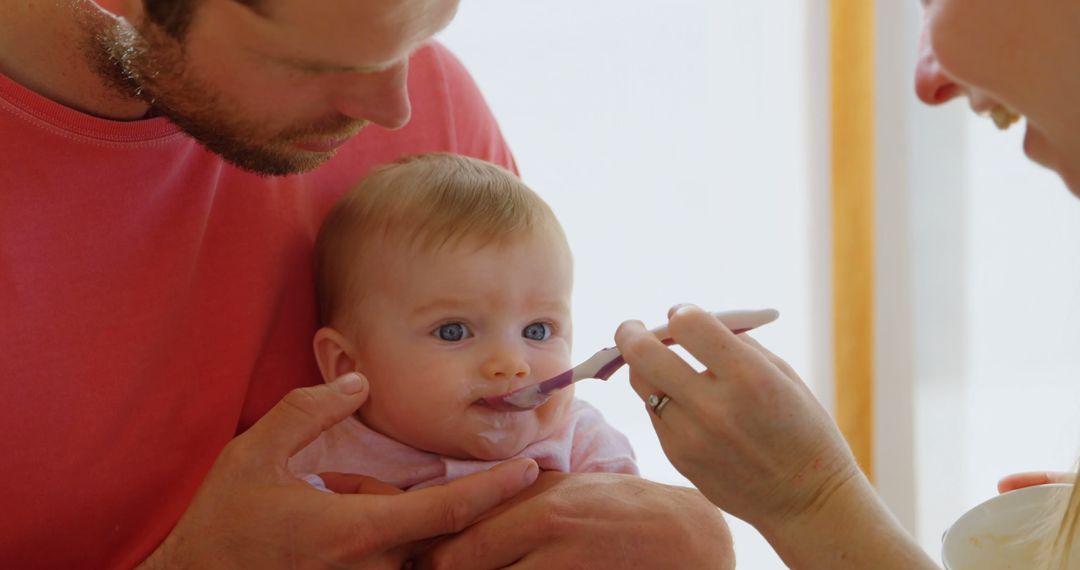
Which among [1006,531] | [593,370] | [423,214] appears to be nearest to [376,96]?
[423,214]

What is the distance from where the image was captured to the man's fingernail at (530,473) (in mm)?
1361

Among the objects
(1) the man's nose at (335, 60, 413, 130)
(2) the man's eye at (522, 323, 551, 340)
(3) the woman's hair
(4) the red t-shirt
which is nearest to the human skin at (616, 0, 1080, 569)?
(3) the woman's hair

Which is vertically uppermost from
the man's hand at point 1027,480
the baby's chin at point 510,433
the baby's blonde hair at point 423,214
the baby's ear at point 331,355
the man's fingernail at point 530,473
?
the baby's blonde hair at point 423,214

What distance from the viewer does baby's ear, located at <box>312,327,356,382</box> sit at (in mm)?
1479

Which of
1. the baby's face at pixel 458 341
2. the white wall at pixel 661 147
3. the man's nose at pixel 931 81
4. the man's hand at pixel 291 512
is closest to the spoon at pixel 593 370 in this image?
the baby's face at pixel 458 341

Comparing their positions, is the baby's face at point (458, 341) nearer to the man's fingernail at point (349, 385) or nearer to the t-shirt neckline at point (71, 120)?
the man's fingernail at point (349, 385)

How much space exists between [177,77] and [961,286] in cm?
175

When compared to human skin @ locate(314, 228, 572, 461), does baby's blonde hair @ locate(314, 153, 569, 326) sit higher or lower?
higher

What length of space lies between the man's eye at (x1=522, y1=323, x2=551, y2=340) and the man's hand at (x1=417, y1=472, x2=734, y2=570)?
20 centimetres

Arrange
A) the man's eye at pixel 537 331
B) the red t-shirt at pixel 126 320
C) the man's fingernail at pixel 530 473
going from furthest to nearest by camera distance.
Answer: the man's eye at pixel 537 331, the man's fingernail at pixel 530 473, the red t-shirt at pixel 126 320

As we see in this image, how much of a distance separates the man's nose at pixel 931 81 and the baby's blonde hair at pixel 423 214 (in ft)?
1.63

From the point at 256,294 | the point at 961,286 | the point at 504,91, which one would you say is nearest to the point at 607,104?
the point at 504,91

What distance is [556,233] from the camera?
59.1 inches

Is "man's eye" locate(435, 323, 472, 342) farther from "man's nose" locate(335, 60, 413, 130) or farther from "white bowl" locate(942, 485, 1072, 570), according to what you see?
"white bowl" locate(942, 485, 1072, 570)
